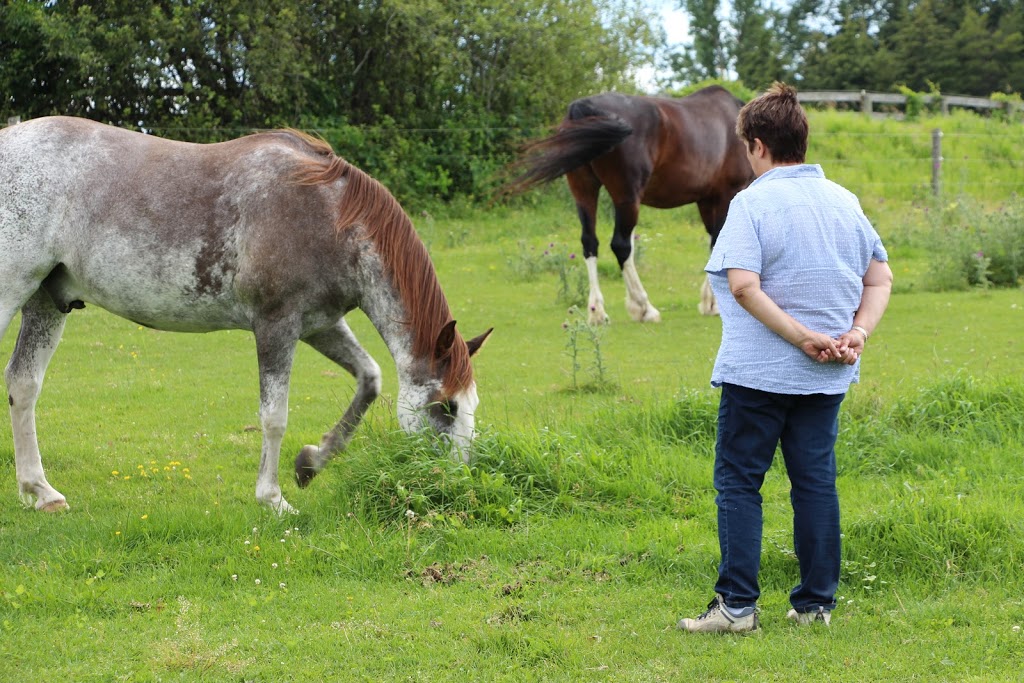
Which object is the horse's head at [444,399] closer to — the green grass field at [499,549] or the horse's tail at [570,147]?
the green grass field at [499,549]

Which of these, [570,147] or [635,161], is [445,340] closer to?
[570,147]

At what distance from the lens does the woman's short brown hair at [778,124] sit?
3.65 metres

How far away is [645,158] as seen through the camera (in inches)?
427

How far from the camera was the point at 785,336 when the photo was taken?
358 centimetres

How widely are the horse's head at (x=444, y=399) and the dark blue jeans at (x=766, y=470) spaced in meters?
1.67

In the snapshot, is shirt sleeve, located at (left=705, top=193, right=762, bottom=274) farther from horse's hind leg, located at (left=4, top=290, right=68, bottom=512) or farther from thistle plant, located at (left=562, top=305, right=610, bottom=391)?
thistle plant, located at (left=562, top=305, right=610, bottom=391)

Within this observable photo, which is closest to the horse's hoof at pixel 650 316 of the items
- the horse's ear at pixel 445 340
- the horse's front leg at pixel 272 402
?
the horse's ear at pixel 445 340

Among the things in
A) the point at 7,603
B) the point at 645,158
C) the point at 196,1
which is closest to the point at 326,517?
the point at 7,603

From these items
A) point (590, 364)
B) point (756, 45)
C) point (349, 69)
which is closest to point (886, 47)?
point (756, 45)

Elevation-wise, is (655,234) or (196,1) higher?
(196,1)

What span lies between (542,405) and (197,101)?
1486cm

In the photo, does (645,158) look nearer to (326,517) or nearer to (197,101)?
(326,517)

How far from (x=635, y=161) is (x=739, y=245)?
7.28 metres

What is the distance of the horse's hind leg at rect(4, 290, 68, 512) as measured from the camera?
5.50m
